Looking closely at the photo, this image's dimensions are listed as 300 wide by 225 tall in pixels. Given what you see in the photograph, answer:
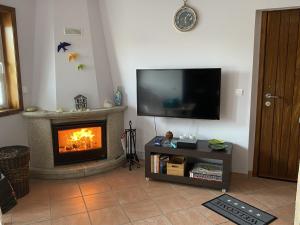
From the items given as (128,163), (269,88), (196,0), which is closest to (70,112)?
(128,163)

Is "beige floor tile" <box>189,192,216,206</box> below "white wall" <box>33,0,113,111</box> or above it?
below

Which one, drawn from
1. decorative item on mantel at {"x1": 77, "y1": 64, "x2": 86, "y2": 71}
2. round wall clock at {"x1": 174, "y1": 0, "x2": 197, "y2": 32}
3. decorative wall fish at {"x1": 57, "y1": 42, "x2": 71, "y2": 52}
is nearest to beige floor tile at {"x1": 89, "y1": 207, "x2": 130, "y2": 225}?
decorative item on mantel at {"x1": 77, "y1": 64, "x2": 86, "y2": 71}

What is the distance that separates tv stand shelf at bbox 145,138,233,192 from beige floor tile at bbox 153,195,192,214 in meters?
0.31

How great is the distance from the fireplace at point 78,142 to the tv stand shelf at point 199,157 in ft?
2.70

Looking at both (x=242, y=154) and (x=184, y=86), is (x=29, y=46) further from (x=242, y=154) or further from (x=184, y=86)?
(x=242, y=154)

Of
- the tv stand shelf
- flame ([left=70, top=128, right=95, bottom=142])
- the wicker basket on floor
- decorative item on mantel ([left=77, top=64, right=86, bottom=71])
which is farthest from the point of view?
flame ([left=70, top=128, right=95, bottom=142])

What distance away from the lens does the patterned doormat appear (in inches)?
93.9

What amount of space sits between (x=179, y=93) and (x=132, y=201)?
4.74 feet

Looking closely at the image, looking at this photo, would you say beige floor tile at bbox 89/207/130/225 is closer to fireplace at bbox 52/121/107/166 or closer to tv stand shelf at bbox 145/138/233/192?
tv stand shelf at bbox 145/138/233/192

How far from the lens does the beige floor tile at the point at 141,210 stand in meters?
2.48

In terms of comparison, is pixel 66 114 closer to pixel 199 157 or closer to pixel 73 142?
pixel 73 142

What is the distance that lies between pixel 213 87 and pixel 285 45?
37.7 inches

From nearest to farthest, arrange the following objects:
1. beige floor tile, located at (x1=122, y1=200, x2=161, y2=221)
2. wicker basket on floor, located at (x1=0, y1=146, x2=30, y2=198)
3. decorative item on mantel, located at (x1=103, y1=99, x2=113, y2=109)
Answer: beige floor tile, located at (x1=122, y1=200, x2=161, y2=221) < wicker basket on floor, located at (x1=0, y1=146, x2=30, y2=198) < decorative item on mantel, located at (x1=103, y1=99, x2=113, y2=109)

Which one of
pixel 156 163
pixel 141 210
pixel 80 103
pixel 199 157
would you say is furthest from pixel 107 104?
pixel 141 210
